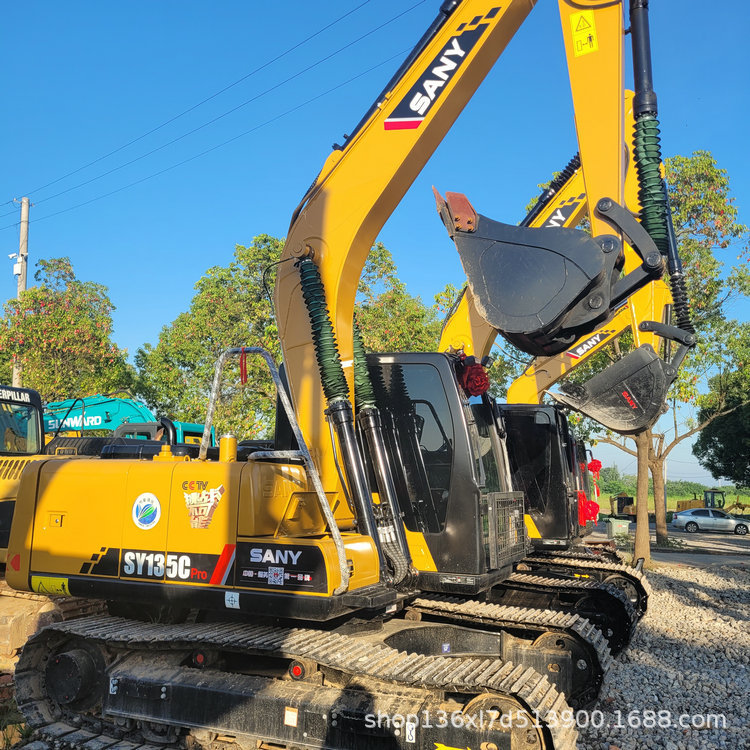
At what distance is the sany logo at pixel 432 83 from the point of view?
15.5 feet

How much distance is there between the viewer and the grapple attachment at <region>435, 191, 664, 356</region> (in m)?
3.81

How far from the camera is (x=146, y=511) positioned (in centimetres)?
468

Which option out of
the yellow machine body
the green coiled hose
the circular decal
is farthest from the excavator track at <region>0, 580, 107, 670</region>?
the green coiled hose

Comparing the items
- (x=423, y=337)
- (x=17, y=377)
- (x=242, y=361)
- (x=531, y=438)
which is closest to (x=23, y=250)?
(x=17, y=377)

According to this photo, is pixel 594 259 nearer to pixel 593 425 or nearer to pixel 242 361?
pixel 242 361

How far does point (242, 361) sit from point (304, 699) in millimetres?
2086

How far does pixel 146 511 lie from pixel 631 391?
3326mm

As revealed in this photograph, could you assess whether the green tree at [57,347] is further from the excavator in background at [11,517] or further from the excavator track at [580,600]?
the excavator track at [580,600]

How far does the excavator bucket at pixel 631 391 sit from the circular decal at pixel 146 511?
120 inches

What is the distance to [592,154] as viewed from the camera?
4457 mm

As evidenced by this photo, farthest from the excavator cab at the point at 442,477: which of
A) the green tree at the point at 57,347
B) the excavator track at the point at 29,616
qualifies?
the green tree at the point at 57,347

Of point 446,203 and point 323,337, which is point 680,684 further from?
point 446,203

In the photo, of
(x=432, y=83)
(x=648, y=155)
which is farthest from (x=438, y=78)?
(x=648, y=155)

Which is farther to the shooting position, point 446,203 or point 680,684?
point 680,684
